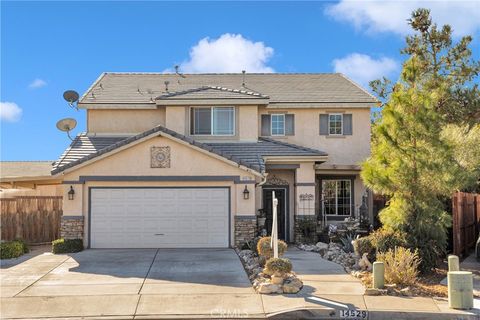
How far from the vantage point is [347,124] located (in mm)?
23203

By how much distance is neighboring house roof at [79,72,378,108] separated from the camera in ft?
75.4

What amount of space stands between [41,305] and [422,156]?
9.64 m

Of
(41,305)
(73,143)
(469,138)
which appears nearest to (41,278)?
(41,305)

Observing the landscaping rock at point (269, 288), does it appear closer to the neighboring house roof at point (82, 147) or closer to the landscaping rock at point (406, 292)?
the landscaping rock at point (406, 292)

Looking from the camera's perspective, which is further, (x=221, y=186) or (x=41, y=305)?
(x=221, y=186)

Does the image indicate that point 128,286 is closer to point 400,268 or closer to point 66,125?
point 400,268

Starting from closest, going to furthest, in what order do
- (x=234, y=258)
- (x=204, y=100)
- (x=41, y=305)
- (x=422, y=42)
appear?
(x=41, y=305) < (x=234, y=258) < (x=204, y=100) < (x=422, y=42)

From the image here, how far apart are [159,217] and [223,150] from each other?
399 centimetres

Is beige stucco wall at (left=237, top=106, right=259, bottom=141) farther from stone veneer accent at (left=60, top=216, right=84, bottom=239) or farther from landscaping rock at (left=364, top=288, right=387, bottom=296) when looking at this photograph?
landscaping rock at (left=364, top=288, right=387, bottom=296)

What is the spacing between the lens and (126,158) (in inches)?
752

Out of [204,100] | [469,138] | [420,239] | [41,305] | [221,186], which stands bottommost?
[41,305]

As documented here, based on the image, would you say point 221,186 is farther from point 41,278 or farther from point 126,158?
point 41,278

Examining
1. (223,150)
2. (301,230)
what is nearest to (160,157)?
(223,150)

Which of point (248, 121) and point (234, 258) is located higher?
point (248, 121)
